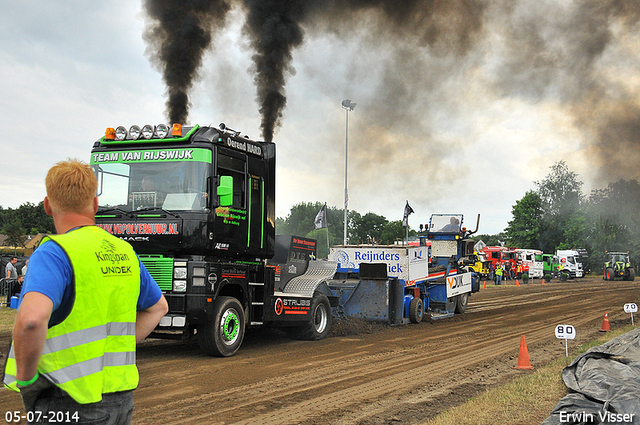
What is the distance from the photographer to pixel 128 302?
93.2 inches

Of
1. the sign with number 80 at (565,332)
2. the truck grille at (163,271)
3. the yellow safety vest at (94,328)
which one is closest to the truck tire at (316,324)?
the truck grille at (163,271)

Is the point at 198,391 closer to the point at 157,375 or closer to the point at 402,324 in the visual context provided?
the point at 157,375

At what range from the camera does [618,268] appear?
151 ft

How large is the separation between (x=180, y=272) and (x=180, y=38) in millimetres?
11552

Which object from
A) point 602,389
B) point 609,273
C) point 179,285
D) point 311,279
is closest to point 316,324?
point 311,279

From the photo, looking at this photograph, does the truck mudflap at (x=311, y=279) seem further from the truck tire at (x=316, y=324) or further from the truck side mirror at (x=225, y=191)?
the truck side mirror at (x=225, y=191)

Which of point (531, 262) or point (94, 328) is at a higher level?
point (531, 262)

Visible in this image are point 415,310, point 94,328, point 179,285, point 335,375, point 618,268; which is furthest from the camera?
point 618,268

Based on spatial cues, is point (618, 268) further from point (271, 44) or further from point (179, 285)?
point (179, 285)

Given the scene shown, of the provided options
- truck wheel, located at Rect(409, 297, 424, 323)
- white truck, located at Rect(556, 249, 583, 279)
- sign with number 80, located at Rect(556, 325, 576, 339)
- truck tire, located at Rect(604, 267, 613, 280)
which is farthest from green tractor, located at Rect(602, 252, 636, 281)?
sign with number 80, located at Rect(556, 325, 576, 339)

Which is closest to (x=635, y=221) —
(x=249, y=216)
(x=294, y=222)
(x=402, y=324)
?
(x=294, y=222)

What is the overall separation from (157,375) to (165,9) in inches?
532

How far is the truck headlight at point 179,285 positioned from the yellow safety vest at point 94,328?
18.4ft

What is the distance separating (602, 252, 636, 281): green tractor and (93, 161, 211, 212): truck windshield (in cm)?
4619
